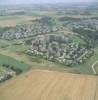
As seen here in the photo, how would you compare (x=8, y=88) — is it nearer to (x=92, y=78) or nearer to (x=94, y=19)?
(x=92, y=78)

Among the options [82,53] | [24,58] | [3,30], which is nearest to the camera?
[24,58]

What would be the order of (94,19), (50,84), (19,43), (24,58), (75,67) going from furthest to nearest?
(94,19)
(19,43)
(24,58)
(75,67)
(50,84)

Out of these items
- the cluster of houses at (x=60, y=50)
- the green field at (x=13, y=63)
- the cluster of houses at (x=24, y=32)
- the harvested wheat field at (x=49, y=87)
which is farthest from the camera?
the cluster of houses at (x=24, y=32)

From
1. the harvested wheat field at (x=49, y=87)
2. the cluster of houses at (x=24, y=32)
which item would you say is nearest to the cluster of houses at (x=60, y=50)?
the harvested wheat field at (x=49, y=87)

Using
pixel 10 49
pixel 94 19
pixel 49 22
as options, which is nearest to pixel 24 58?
pixel 10 49

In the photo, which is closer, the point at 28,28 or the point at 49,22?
the point at 28,28

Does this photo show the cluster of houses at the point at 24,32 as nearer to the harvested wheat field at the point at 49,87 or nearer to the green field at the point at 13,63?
the green field at the point at 13,63

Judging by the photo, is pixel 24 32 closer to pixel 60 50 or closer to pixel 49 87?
pixel 60 50

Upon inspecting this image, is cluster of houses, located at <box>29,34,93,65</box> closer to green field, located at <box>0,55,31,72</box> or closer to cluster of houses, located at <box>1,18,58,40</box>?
green field, located at <box>0,55,31,72</box>
